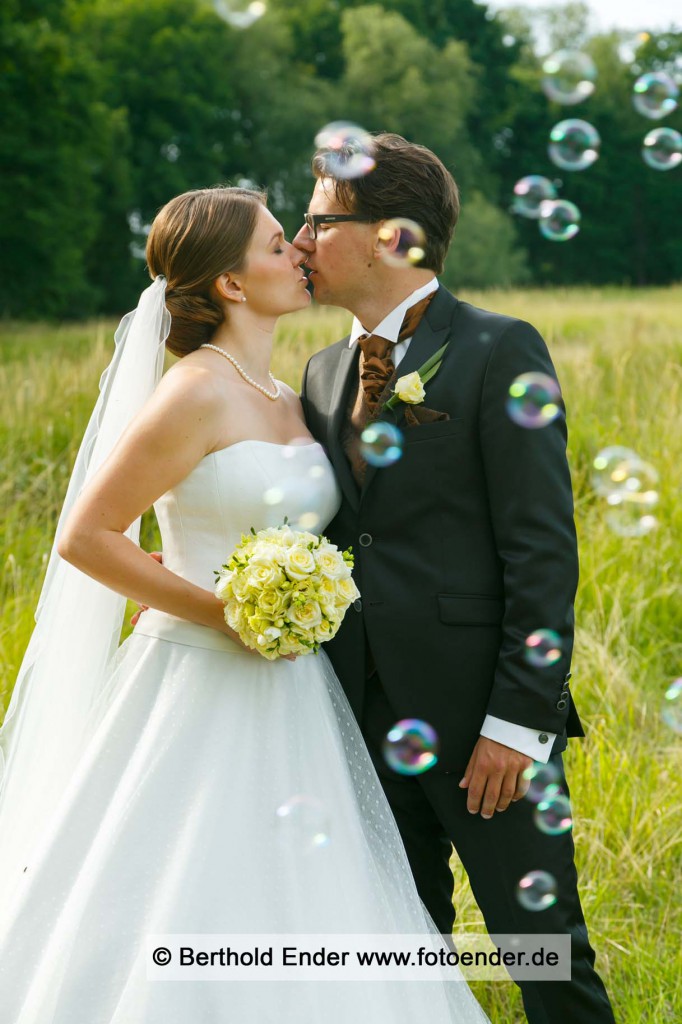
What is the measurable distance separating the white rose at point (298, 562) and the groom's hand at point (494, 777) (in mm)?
715

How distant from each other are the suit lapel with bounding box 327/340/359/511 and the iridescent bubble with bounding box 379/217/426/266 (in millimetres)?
320

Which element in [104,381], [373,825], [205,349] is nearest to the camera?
[373,825]

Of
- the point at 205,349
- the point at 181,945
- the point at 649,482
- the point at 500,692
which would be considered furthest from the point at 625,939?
the point at 649,482

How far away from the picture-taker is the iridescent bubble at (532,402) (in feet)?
9.61

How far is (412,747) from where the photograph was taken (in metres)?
3.09

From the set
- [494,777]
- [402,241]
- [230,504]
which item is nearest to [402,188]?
[402,241]

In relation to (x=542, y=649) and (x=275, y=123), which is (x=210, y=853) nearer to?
(x=542, y=649)

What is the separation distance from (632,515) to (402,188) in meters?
3.44

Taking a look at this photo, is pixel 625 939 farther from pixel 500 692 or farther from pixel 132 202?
pixel 132 202

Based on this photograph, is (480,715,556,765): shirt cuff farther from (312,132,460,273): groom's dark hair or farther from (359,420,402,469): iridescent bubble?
(312,132,460,273): groom's dark hair

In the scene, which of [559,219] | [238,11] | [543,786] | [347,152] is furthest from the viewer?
[238,11]

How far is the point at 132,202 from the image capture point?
113 ft

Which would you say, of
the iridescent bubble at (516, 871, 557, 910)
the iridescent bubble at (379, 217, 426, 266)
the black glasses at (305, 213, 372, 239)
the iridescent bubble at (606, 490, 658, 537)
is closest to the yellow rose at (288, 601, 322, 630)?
the iridescent bubble at (516, 871, 557, 910)

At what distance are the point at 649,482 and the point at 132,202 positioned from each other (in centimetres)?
3104
